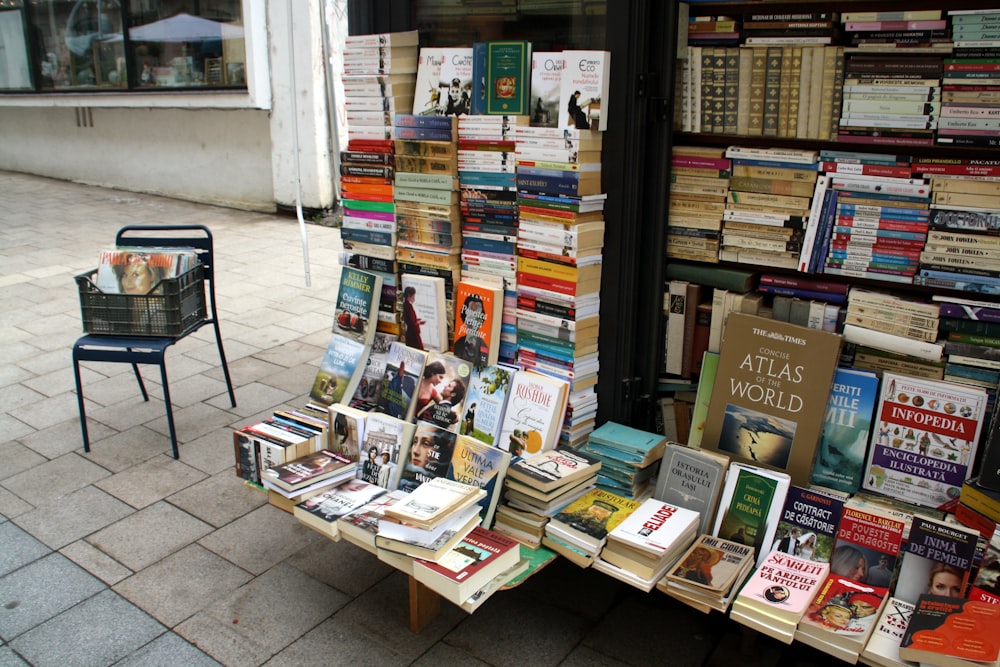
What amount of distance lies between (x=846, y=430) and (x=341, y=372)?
86.3 inches

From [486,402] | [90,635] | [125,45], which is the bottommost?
[90,635]

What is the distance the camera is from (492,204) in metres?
3.39

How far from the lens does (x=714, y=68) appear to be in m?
3.14

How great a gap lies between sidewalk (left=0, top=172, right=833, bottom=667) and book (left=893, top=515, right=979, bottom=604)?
50 cm

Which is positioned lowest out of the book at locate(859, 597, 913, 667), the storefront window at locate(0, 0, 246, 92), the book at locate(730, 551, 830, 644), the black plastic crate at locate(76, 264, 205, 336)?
the book at locate(859, 597, 913, 667)

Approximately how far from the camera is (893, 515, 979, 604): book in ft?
8.14

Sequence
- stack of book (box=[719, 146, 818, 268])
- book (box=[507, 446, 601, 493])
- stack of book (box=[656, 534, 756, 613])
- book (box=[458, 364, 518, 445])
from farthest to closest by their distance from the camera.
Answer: book (box=[458, 364, 518, 445]), stack of book (box=[719, 146, 818, 268]), book (box=[507, 446, 601, 493]), stack of book (box=[656, 534, 756, 613])

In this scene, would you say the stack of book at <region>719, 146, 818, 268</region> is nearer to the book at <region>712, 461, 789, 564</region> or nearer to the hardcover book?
the book at <region>712, 461, 789, 564</region>

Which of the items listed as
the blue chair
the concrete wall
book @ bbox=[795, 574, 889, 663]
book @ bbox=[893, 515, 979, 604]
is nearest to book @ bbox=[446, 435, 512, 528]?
book @ bbox=[795, 574, 889, 663]

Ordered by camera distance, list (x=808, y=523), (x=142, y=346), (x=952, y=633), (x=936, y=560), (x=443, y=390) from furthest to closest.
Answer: (x=142, y=346) < (x=443, y=390) < (x=808, y=523) < (x=936, y=560) < (x=952, y=633)

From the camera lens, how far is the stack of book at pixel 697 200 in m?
3.23

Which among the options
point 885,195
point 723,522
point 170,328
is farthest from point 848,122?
point 170,328

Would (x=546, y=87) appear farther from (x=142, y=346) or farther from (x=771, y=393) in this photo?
(x=142, y=346)

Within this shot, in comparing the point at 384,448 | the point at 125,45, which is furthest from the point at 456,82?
the point at 125,45
